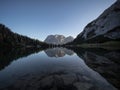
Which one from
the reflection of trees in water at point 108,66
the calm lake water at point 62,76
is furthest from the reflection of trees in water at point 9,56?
the reflection of trees in water at point 108,66

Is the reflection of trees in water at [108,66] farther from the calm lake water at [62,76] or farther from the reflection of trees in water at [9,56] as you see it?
the reflection of trees in water at [9,56]

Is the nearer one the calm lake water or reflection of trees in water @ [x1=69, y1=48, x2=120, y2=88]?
the calm lake water

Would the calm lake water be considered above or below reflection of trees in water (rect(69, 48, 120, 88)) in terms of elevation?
below

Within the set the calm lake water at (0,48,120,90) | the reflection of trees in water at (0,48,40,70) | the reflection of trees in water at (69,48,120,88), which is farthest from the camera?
the reflection of trees in water at (0,48,40,70)

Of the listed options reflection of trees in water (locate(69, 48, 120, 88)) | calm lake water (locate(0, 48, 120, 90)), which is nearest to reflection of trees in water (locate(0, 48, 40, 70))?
calm lake water (locate(0, 48, 120, 90))

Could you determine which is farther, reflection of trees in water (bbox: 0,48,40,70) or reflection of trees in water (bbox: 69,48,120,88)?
reflection of trees in water (bbox: 0,48,40,70)

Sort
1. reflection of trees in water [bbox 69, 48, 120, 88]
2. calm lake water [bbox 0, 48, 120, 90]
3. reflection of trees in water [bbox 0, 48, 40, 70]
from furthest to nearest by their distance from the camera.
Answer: reflection of trees in water [bbox 0, 48, 40, 70] → reflection of trees in water [bbox 69, 48, 120, 88] → calm lake water [bbox 0, 48, 120, 90]

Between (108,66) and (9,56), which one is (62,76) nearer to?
(108,66)

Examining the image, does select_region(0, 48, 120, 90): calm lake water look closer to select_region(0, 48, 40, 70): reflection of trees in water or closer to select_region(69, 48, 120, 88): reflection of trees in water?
select_region(69, 48, 120, 88): reflection of trees in water

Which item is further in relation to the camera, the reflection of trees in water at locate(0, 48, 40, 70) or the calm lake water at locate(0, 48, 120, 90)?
the reflection of trees in water at locate(0, 48, 40, 70)

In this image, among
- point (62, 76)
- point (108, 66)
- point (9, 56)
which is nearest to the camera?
point (62, 76)

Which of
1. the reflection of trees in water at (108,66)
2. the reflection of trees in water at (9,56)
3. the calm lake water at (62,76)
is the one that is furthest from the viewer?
the reflection of trees in water at (9,56)

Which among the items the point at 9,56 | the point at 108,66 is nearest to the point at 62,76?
the point at 108,66

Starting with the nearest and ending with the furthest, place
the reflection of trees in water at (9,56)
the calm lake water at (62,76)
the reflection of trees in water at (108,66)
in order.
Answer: the calm lake water at (62,76)
the reflection of trees in water at (108,66)
the reflection of trees in water at (9,56)
